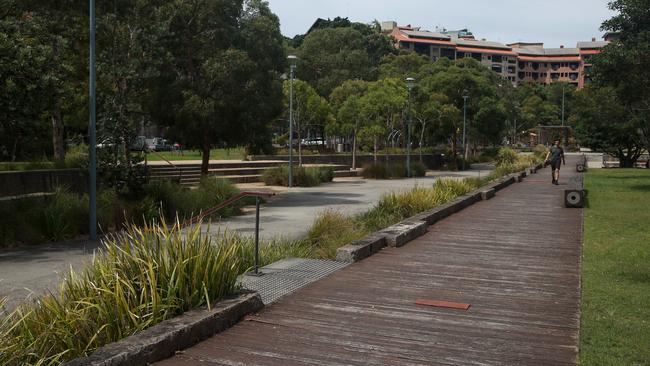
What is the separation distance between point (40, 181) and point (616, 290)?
49.2 ft

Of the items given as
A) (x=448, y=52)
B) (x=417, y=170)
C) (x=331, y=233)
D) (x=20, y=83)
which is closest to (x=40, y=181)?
(x=20, y=83)

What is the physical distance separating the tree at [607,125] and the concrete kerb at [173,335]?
105ft

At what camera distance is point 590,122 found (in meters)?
44.5

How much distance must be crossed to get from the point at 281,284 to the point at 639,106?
964 inches

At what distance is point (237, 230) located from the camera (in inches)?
587

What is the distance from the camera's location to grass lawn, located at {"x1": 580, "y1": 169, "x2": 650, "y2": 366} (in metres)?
5.27

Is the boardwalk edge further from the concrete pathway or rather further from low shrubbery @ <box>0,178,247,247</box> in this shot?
low shrubbery @ <box>0,178,247,247</box>

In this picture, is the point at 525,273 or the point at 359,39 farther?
the point at 359,39

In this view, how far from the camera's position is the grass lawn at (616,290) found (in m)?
5.27

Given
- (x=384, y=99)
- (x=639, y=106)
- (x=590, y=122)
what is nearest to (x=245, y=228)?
(x=639, y=106)

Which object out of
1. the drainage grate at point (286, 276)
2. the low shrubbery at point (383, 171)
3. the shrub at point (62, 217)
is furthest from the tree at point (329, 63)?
the drainage grate at point (286, 276)

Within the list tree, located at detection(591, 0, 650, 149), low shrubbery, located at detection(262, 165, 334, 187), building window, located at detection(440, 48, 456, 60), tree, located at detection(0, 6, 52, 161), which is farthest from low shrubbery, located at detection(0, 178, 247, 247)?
building window, located at detection(440, 48, 456, 60)

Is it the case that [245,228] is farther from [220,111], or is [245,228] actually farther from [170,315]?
[170,315]

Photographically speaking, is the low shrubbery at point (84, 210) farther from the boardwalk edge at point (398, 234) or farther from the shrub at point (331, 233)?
the boardwalk edge at point (398, 234)
